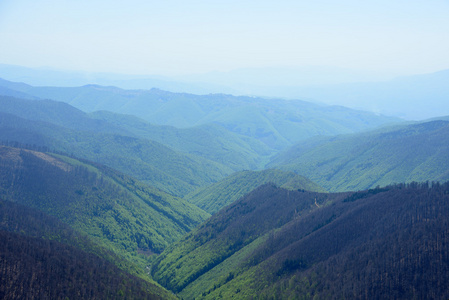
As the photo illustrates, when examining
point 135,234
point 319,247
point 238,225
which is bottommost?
point 135,234

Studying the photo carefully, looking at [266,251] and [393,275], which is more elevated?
[393,275]

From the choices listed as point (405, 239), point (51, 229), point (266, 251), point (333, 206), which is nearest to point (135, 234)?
point (51, 229)

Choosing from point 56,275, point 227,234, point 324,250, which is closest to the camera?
point 56,275

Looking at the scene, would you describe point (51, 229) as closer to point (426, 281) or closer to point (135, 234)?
point (135, 234)

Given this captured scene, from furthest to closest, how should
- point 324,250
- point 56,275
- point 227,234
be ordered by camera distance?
point 227,234, point 324,250, point 56,275

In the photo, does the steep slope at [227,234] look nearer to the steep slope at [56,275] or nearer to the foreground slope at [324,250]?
the foreground slope at [324,250]

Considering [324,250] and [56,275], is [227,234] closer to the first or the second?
[324,250]

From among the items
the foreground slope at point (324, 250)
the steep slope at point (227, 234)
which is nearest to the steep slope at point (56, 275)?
the foreground slope at point (324, 250)

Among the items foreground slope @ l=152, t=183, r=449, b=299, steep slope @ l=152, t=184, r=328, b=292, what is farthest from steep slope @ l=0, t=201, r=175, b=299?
steep slope @ l=152, t=184, r=328, b=292

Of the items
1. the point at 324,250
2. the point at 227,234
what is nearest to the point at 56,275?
the point at 324,250
